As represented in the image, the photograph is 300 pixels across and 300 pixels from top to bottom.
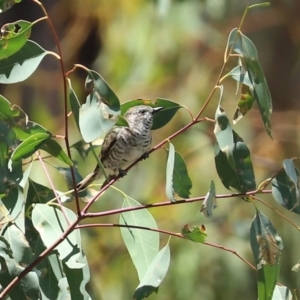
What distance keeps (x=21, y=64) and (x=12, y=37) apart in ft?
0.24

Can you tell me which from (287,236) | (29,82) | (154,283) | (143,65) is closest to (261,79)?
(154,283)

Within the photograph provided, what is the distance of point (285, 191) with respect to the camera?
1.71 metres

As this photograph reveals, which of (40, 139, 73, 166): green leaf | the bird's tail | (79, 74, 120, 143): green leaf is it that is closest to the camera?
(79, 74, 120, 143): green leaf

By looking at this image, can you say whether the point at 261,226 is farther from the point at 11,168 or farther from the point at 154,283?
the point at 11,168

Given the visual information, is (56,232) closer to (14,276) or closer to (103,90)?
(14,276)

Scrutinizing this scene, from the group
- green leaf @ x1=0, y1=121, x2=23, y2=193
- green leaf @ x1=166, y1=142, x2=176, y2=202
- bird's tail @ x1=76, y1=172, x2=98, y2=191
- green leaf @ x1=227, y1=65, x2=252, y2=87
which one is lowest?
bird's tail @ x1=76, y1=172, x2=98, y2=191

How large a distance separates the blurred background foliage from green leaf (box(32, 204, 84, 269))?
1658 millimetres

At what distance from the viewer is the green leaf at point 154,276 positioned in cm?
171

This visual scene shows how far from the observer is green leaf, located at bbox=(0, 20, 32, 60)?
1.60m

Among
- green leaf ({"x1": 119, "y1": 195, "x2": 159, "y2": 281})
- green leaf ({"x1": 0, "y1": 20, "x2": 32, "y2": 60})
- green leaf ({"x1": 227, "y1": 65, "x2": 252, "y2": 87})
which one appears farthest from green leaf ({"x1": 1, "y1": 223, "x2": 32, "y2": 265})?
green leaf ({"x1": 227, "y1": 65, "x2": 252, "y2": 87})

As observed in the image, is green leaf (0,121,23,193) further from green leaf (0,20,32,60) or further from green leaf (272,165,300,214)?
green leaf (272,165,300,214)

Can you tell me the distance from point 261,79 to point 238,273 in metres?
2.17

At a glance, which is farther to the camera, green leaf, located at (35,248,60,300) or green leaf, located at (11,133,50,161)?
green leaf, located at (35,248,60,300)

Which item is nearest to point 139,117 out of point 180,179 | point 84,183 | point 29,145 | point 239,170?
point 84,183
